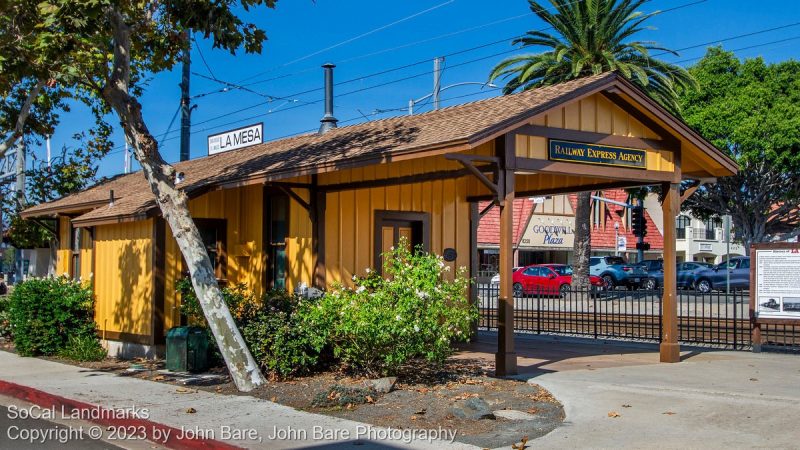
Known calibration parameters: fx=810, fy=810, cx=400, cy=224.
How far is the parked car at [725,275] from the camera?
124ft

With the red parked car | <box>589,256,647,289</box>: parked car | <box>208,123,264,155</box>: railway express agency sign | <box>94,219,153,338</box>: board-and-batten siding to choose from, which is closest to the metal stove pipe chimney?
<box>208,123,264,155</box>: railway express agency sign

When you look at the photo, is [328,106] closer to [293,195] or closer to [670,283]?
[293,195]

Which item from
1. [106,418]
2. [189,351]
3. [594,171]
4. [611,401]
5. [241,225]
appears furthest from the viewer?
[241,225]

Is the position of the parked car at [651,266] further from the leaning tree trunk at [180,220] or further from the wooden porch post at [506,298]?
the leaning tree trunk at [180,220]

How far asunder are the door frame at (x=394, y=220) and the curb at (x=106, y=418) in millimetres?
6338

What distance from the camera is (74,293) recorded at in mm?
16109

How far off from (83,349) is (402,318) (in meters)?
7.74

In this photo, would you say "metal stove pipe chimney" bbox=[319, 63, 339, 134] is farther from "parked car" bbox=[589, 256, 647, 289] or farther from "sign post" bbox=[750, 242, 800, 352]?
"parked car" bbox=[589, 256, 647, 289]

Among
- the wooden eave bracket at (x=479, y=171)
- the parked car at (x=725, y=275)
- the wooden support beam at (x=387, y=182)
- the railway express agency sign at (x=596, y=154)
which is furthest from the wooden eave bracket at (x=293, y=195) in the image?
the parked car at (x=725, y=275)

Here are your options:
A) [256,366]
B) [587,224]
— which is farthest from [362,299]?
[587,224]

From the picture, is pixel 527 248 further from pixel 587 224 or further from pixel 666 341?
pixel 666 341

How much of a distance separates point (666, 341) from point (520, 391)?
13.8ft

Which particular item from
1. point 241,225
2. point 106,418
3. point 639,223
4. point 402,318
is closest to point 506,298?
point 402,318

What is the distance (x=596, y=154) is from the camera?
12.7m
